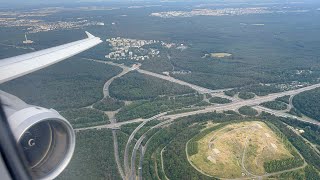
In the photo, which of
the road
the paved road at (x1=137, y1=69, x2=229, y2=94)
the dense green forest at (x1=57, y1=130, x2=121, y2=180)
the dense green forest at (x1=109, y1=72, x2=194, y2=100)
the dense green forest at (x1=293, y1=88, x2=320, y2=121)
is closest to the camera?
the dense green forest at (x1=57, y1=130, x2=121, y2=180)

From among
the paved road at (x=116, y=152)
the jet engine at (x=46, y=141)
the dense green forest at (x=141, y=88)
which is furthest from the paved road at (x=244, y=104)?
the jet engine at (x=46, y=141)

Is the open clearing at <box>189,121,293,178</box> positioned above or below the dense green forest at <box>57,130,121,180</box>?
below

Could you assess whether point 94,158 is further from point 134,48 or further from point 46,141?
point 134,48

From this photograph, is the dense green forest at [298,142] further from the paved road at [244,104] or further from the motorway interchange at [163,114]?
the paved road at [244,104]

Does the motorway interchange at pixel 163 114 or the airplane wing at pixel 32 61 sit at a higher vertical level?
the airplane wing at pixel 32 61

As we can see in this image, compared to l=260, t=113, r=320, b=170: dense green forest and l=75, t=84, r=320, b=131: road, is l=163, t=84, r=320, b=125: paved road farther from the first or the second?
l=260, t=113, r=320, b=170: dense green forest

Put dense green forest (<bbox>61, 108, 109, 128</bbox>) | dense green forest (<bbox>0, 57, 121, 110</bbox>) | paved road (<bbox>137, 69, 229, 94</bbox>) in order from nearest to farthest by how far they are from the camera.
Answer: dense green forest (<bbox>61, 108, 109, 128</bbox>) < dense green forest (<bbox>0, 57, 121, 110</bbox>) < paved road (<bbox>137, 69, 229, 94</bbox>)

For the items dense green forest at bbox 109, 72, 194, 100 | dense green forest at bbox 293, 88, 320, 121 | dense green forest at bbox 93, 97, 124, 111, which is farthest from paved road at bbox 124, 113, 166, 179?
dense green forest at bbox 293, 88, 320, 121
